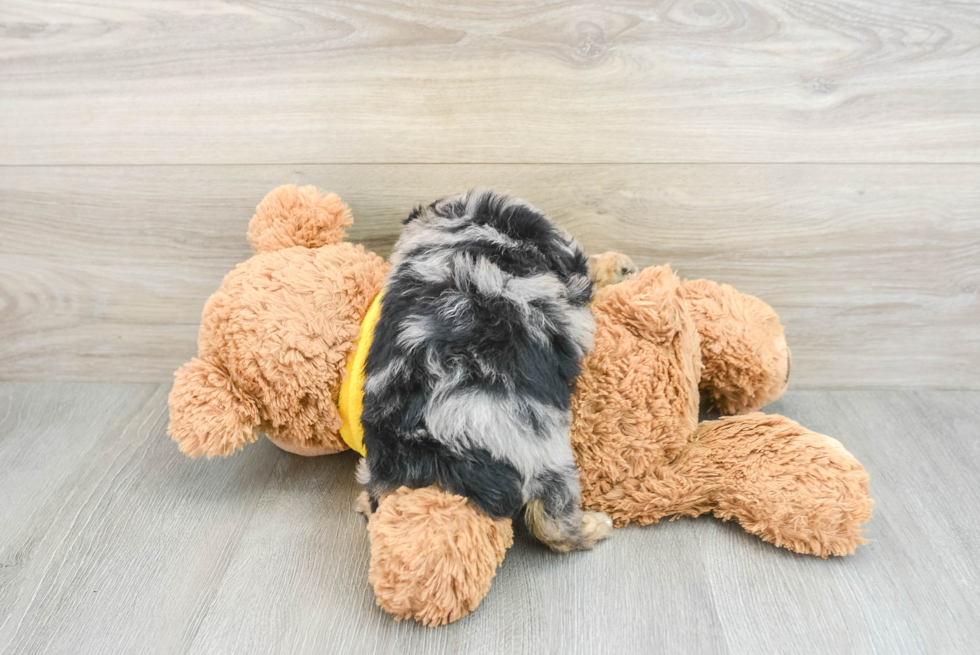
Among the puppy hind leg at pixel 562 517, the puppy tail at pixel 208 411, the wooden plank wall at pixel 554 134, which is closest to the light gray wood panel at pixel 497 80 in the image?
the wooden plank wall at pixel 554 134

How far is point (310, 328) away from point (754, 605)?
54cm

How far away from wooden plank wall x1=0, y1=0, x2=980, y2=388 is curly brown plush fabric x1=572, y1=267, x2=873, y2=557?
218 mm

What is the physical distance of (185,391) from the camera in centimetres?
72

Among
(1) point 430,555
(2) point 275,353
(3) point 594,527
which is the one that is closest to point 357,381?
(2) point 275,353

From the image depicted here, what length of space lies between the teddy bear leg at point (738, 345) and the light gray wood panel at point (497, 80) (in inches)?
7.5

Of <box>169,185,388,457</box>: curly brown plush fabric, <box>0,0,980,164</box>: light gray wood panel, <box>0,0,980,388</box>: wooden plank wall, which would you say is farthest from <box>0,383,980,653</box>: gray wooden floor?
<box>0,0,980,164</box>: light gray wood panel

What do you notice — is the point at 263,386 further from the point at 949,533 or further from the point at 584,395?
the point at 949,533

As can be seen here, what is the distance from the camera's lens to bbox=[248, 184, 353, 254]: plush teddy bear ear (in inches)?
31.4

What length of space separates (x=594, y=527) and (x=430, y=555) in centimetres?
21

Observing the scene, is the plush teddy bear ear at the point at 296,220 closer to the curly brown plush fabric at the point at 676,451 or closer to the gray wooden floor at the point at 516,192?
the gray wooden floor at the point at 516,192

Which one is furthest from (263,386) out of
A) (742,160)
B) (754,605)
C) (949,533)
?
(949,533)

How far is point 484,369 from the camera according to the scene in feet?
2.08

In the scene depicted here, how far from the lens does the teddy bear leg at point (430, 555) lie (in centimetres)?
62

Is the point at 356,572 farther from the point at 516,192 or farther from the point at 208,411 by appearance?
the point at 516,192
